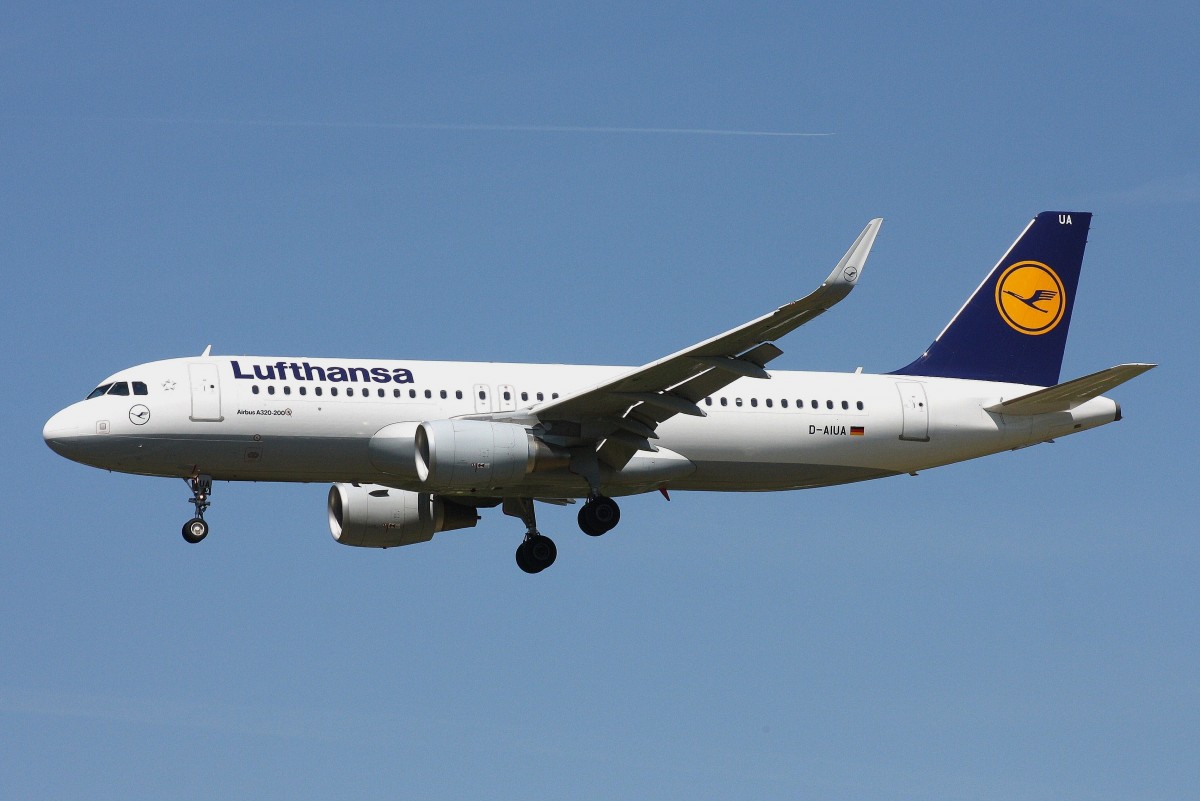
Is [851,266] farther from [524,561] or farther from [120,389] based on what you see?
[120,389]

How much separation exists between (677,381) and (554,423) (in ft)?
9.75

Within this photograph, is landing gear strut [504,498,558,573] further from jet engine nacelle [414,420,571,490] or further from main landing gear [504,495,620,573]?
jet engine nacelle [414,420,571,490]

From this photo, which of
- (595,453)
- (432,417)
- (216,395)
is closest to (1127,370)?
(595,453)

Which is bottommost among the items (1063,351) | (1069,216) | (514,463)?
(514,463)

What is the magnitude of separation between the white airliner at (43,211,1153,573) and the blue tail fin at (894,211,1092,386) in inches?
2.7

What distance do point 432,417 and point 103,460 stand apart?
6885 mm

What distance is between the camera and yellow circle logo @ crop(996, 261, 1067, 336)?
47469 millimetres

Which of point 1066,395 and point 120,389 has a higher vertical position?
point 120,389

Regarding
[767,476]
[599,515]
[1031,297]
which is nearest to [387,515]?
[599,515]

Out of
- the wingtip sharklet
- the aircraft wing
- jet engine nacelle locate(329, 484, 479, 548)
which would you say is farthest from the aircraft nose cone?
the wingtip sharklet

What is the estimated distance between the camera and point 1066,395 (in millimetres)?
44062

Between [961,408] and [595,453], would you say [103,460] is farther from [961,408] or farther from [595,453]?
[961,408]

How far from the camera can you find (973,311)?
47406 mm

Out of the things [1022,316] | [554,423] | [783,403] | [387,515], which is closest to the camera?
[554,423]
